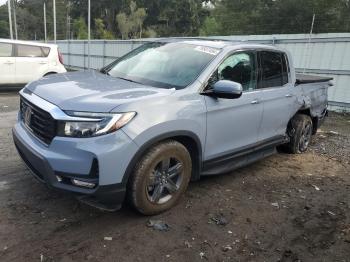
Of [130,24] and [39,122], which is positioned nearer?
[39,122]

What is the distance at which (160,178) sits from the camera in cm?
415

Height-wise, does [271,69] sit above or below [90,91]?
above

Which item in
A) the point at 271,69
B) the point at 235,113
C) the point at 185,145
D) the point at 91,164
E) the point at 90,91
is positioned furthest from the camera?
the point at 271,69

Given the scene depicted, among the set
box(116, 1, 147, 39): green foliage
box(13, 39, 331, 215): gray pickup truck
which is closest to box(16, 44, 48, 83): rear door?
box(13, 39, 331, 215): gray pickup truck

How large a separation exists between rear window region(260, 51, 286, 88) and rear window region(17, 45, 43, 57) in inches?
350

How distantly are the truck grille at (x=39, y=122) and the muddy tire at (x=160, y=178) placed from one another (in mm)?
859

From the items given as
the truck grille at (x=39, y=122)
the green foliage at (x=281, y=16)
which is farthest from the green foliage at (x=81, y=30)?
the truck grille at (x=39, y=122)

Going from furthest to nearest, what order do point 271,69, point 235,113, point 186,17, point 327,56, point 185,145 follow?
point 186,17 → point 327,56 → point 271,69 → point 235,113 → point 185,145

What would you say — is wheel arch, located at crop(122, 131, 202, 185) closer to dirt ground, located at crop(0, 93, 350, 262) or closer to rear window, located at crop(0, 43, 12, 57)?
dirt ground, located at crop(0, 93, 350, 262)

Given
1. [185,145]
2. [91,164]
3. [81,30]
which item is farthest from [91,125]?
[81,30]

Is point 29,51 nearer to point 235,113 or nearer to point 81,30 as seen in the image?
point 235,113

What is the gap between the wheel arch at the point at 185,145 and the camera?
146 inches

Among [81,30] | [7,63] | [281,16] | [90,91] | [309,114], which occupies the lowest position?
[81,30]

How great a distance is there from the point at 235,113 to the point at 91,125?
1.88 metres
